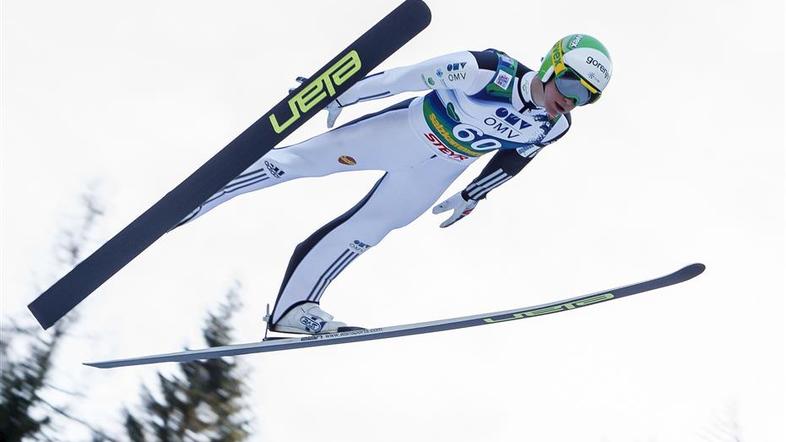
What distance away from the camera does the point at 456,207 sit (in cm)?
673

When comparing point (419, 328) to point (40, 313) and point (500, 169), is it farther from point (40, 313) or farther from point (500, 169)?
point (40, 313)

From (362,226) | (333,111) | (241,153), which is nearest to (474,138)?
(333,111)

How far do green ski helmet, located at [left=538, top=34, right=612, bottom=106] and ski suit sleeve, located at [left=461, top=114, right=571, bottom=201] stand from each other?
736 mm

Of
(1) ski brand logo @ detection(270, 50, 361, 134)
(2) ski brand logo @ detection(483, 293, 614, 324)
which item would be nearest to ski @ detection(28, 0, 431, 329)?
(1) ski brand logo @ detection(270, 50, 361, 134)

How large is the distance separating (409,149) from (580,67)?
1234 millimetres

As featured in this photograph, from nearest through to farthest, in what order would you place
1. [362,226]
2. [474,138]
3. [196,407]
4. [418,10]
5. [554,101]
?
[418,10] < [554,101] < [474,138] < [362,226] < [196,407]

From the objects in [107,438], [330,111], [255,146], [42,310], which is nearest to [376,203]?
[330,111]

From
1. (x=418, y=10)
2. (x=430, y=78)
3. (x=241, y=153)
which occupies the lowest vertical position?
(x=241, y=153)

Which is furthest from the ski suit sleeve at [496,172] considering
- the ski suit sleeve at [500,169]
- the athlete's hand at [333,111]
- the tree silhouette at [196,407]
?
the tree silhouette at [196,407]

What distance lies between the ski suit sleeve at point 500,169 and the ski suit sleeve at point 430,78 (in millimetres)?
788

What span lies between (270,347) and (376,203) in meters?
1.18

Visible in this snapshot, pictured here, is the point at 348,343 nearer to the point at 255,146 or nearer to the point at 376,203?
the point at 376,203

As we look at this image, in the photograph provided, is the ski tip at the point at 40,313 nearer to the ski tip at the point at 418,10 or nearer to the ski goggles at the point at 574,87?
the ski tip at the point at 418,10

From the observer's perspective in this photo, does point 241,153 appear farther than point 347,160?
No
